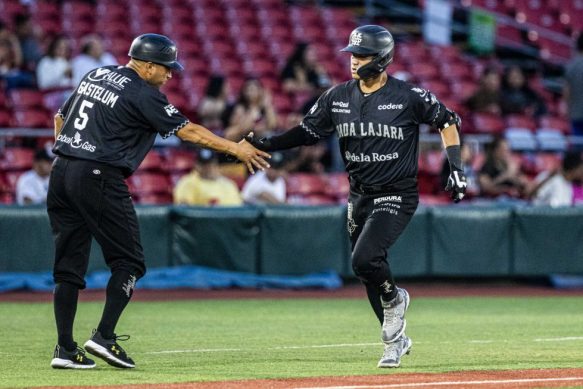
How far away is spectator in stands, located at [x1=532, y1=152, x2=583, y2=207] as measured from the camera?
16.6 meters

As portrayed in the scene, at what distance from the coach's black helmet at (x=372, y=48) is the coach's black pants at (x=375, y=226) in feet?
2.84

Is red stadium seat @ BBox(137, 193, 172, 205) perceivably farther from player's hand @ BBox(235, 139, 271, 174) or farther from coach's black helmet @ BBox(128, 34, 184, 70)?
coach's black helmet @ BBox(128, 34, 184, 70)

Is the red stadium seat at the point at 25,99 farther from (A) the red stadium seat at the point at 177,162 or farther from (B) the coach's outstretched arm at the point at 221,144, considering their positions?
(B) the coach's outstretched arm at the point at 221,144

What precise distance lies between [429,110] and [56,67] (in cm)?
940

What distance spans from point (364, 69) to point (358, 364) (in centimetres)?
203

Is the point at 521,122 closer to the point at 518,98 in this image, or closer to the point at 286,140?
the point at 518,98

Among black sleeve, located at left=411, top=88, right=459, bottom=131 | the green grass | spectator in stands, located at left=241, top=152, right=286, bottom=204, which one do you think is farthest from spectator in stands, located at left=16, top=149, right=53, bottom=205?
black sleeve, located at left=411, top=88, right=459, bottom=131

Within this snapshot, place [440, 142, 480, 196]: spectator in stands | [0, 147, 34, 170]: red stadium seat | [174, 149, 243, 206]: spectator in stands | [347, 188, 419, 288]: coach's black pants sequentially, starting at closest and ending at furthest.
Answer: [347, 188, 419, 288]: coach's black pants
[174, 149, 243, 206]: spectator in stands
[0, 147, 34, 170]: red stadium seat
[440, 142, 480, 196]: spectator in stands

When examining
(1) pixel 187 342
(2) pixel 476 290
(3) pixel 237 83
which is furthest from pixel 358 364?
(3) pixel 237 83

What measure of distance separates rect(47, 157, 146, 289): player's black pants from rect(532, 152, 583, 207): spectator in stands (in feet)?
31.1

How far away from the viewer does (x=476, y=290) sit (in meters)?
16.0

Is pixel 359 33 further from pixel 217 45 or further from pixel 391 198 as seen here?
pixel 217 45

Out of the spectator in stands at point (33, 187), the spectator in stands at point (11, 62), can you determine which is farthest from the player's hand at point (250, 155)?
the spectator in stands at point (11, 62)

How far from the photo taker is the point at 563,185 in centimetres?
1672
